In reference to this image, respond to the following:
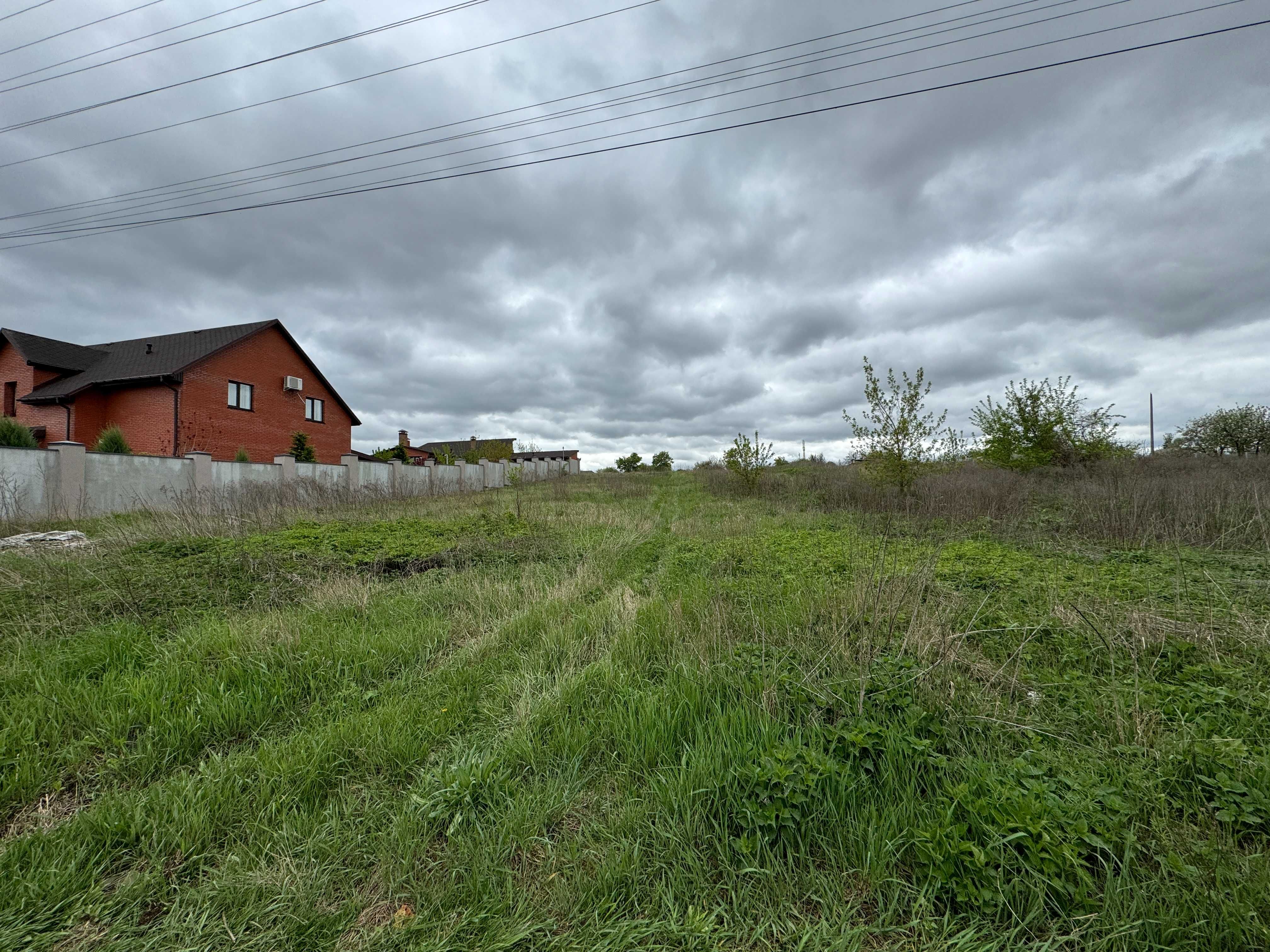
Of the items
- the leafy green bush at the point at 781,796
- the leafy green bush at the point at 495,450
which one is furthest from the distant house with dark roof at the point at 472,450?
the leafy green bush at the point at 781,796

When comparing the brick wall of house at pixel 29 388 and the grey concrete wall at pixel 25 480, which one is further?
the brick wall of house at pixel 29 388

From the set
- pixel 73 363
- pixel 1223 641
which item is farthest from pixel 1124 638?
pixel 73 363

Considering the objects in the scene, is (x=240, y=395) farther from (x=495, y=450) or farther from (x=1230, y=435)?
(x=1230, y=435)

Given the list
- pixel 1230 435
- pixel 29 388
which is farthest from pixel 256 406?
pixel 1230 435

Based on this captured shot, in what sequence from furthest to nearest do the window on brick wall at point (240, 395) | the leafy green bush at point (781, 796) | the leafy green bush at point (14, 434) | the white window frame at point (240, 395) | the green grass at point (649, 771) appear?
the window on brick wall at point (240, 395), the white window frame at point (240, 395), the leafy green bush at point (14, 434), the leafy green bush at point (781, 796), the green grass at point (649, 771)

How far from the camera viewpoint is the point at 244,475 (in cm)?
1487

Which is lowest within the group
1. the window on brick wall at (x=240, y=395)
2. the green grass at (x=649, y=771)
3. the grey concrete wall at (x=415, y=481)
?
the green grass at (x=649, y=771)

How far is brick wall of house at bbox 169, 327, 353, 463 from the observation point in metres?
22.9

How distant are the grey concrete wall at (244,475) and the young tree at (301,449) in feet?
39.3

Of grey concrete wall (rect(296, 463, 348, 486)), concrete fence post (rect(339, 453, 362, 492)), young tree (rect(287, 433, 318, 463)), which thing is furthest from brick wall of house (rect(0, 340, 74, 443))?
grey concrete wall (rect(296, 463, 348, 486))

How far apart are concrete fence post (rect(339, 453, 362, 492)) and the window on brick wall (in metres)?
11.2

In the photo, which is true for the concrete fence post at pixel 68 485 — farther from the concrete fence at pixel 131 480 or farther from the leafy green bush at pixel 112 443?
the leafy green bush at pixel 112 443

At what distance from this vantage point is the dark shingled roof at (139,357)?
22.8 metres

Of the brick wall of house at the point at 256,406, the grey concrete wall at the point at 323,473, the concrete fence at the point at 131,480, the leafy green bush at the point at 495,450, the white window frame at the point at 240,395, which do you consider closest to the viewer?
the concrete fence at the point at 131,480
